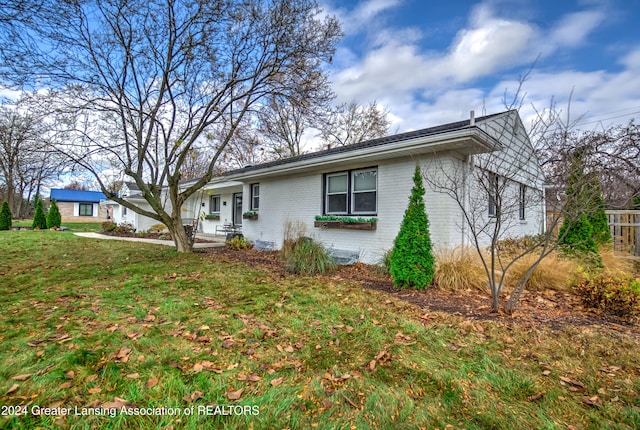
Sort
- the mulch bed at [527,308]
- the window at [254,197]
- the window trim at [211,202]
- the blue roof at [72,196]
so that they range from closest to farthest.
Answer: the mulch bed at [527,308]
the window at [254,197]
the window trim at [211,202]
the blue roof at [72,196]

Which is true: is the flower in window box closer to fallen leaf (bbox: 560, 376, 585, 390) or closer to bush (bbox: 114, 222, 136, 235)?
bush (bbox: 114, 222, 136, 235)

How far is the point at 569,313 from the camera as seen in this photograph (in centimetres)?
394

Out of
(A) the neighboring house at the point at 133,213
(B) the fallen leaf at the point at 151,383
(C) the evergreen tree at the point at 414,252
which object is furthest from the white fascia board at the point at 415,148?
(A) the neighboring house at the point at 133,213

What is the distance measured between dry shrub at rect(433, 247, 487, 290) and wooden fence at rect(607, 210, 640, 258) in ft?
21.3

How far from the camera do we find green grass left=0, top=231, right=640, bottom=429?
1.89 meters

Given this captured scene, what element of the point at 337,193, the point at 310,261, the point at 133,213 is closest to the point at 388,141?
the point at 337,193

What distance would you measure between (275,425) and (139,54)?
953 cm

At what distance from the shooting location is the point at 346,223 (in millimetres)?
7934

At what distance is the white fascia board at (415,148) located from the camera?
559 cm

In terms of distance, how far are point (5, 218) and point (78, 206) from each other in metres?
21.4

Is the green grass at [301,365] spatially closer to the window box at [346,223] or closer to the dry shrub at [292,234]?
the window box at [346,223]

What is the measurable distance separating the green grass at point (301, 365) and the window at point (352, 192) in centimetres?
390

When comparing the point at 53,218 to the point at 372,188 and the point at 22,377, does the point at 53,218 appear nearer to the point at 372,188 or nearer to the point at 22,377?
the point at 372,188

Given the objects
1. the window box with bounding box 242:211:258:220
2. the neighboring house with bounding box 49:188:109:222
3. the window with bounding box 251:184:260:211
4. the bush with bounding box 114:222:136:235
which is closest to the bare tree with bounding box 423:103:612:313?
the window box with bounding box 242:211:258:220
